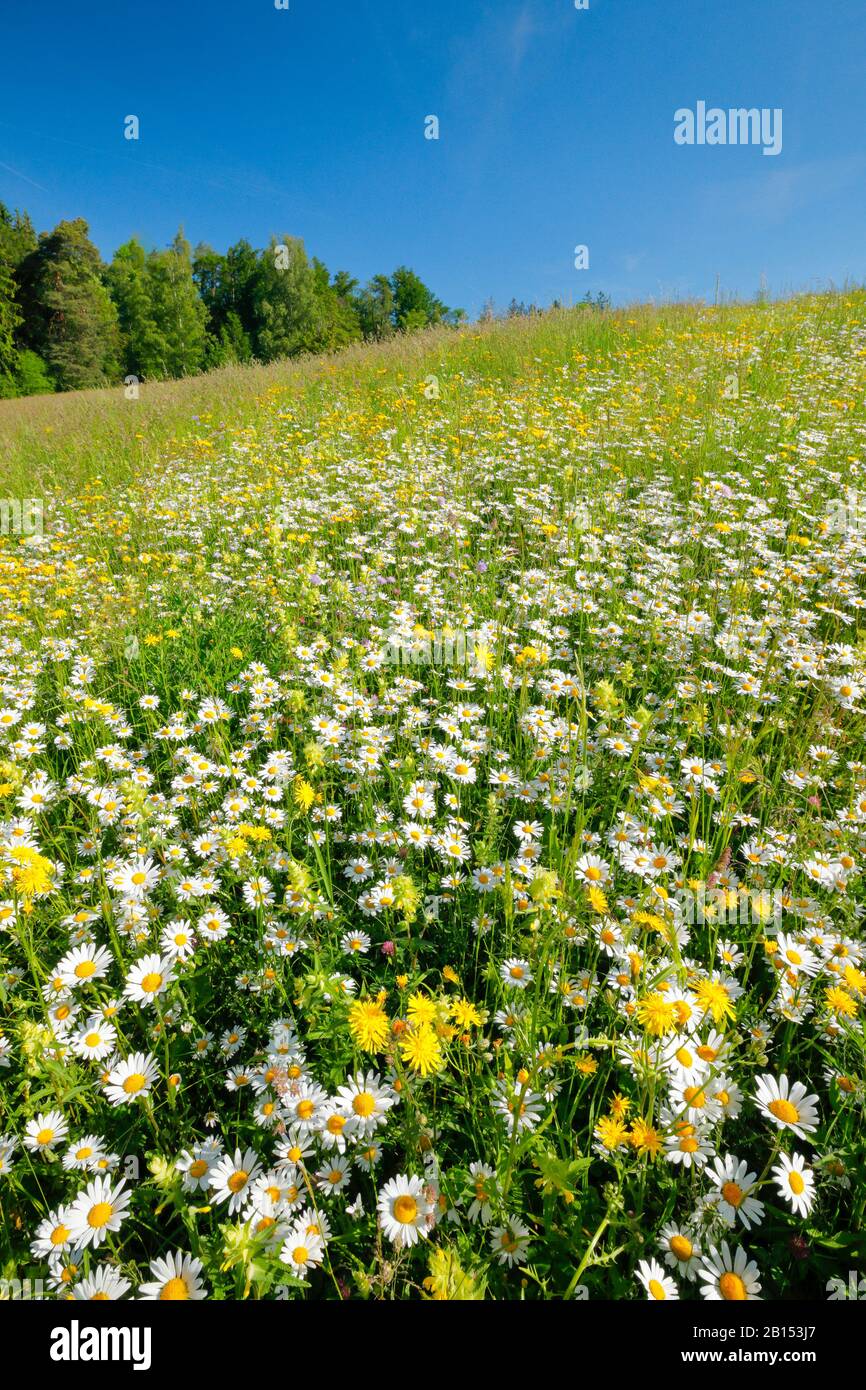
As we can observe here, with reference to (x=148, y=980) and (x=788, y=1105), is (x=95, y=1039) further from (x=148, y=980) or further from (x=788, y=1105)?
(x=788, y=1105)

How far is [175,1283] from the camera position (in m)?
1.11

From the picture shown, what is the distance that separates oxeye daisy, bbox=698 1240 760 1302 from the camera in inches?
44.4

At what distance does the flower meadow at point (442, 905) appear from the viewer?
122 centimetres

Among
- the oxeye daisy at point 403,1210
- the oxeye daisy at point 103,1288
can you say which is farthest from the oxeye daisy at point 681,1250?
the oxeye daisy at point 103,1288

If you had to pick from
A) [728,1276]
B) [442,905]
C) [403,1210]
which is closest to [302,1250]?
[403,1210]

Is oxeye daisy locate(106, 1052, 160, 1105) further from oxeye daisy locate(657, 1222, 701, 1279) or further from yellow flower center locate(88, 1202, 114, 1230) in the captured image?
oxeye daisy locate(657, 1222, 701, 1279)

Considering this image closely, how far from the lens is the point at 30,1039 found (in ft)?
4.28

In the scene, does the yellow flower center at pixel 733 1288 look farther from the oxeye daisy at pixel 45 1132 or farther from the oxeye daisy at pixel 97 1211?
the oxeye daisy at pixel 45 1132

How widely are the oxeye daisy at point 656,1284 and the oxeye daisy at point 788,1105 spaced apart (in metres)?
0.40

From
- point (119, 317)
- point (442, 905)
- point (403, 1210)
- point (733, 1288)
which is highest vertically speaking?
point (119, 317)

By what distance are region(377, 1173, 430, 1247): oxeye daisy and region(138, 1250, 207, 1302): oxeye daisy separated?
0.36 m

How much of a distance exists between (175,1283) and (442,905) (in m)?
1.08
